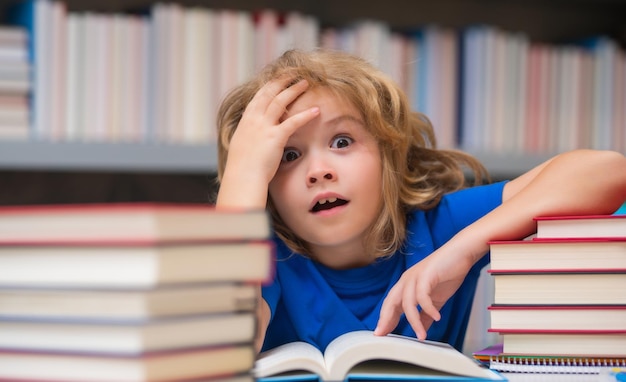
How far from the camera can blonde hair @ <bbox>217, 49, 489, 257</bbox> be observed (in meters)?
1.11

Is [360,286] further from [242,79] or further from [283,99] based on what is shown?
[242,79]

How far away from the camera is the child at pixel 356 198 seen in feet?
3.09

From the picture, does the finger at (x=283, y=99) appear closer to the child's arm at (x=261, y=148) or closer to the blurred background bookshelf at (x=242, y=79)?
the child's arm at (x=261, y=148)

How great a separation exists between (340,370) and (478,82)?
159 cm

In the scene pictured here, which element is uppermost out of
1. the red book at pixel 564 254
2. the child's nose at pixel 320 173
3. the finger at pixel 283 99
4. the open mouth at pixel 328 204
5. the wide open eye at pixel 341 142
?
the finger at pixel 283 99

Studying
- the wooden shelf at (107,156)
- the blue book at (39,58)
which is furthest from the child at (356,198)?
the blue book at (39,58)

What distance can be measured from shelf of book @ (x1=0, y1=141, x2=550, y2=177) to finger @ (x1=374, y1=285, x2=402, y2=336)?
3.28 ft

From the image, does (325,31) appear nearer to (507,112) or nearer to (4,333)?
(507,112)

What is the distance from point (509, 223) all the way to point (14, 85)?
50.5 inches

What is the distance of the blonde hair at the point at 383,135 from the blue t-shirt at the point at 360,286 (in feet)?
0.08

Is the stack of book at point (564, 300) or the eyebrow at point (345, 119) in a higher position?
the eyebrow at point (345, 119)

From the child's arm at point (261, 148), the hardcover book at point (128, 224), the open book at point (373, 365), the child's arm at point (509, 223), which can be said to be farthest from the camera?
the child's arm at point (261, 148)

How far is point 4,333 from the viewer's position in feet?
2.00

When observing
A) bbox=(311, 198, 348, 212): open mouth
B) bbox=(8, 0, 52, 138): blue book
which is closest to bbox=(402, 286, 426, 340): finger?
bbox=(311, 198, 348, 212): open mouth
